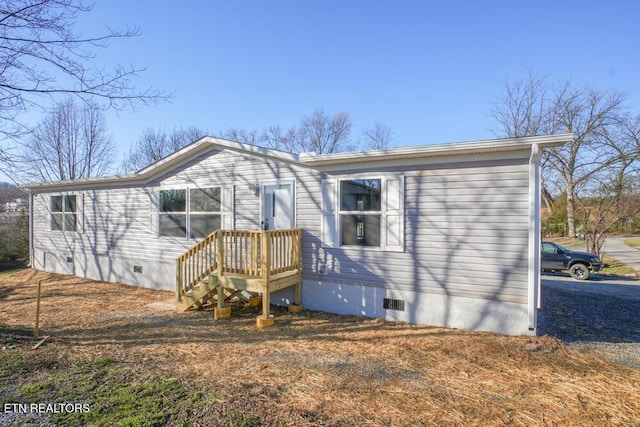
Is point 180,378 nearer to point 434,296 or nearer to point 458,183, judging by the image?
point 434,296

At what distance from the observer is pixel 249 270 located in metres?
6.18

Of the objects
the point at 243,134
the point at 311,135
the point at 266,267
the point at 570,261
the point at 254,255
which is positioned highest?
the point at 243,134

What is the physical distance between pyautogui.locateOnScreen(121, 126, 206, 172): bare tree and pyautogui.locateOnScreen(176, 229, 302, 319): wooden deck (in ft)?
79.0

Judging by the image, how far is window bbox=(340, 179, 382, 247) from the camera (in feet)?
19.9

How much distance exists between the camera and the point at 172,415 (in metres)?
2.93

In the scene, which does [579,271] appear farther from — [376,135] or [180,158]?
[376,135]

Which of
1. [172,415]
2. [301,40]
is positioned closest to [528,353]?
[172,415]

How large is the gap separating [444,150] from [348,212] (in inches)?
80.2

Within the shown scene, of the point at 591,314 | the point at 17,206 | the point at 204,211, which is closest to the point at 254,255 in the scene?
the point at 204,211

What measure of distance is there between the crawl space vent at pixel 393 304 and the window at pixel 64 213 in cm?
1051

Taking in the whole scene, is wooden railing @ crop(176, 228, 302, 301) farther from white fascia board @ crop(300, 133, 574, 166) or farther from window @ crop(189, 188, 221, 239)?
white fascia board @ crop(300, 133, 574, 166)

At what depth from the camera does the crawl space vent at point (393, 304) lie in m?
5.88

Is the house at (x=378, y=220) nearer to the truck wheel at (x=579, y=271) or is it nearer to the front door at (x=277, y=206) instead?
the front door at (x=277, y=206)

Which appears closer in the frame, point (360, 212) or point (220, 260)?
point (360, 212)
